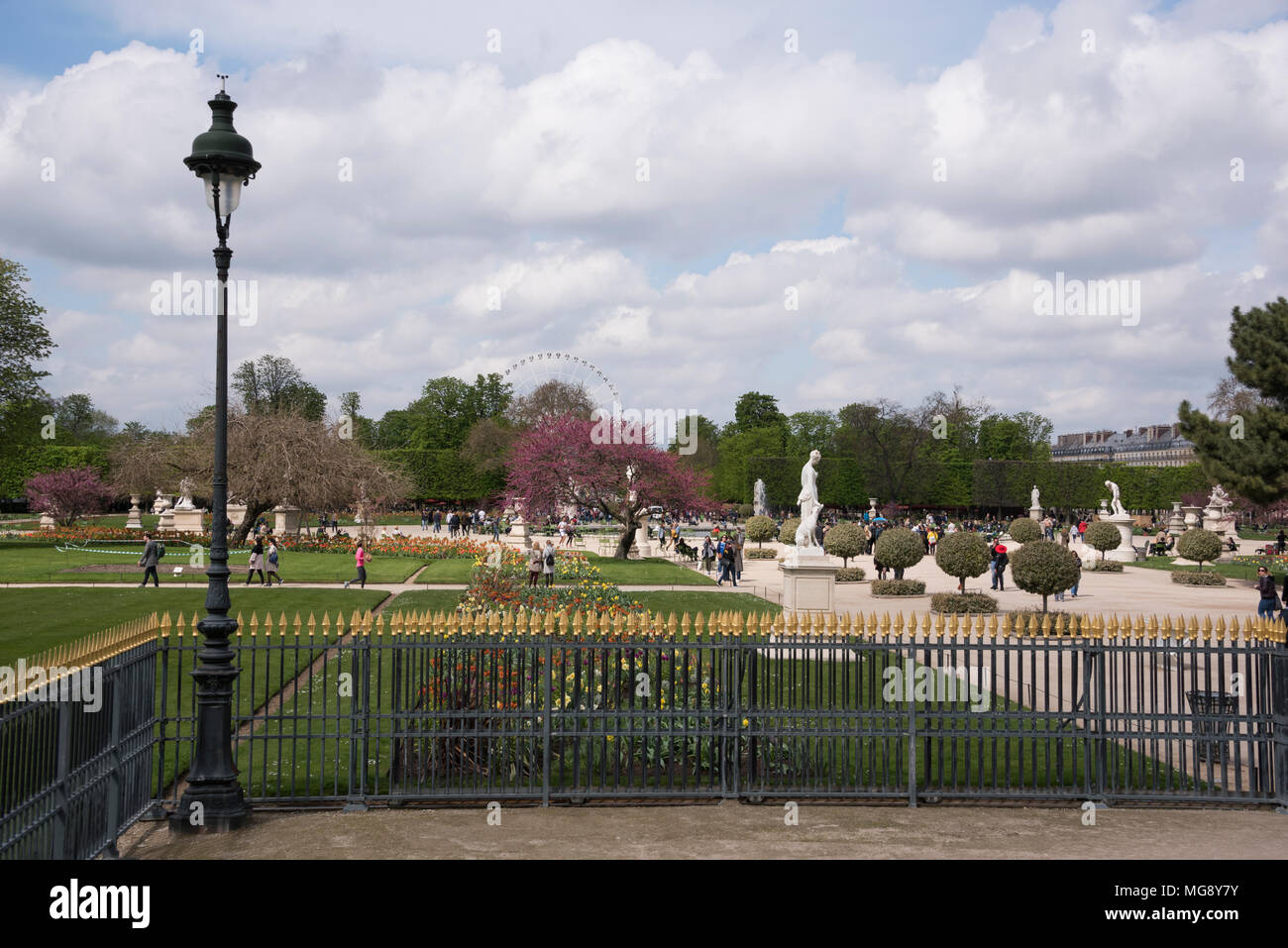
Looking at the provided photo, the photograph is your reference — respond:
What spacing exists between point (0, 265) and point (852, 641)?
152ft

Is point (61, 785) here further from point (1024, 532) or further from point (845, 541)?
point (1024, 532)

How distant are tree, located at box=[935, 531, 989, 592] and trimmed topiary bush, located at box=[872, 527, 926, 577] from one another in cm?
232

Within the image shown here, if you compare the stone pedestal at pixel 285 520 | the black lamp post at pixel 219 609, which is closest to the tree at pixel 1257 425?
the black lamp post at pixel 219 609

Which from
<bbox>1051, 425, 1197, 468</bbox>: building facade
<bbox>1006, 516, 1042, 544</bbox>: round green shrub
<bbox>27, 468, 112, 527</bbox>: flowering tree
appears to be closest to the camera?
<bbox>1006, 516, 1042, 544</bbox>: round green shrub

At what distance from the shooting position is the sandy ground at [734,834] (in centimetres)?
718

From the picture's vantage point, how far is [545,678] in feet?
26.8

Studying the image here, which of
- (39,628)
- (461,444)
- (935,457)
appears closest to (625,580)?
(39,628)

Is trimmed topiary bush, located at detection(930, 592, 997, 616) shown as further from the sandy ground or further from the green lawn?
the sandy ground

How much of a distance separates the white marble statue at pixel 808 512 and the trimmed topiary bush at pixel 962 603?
15.2 ft

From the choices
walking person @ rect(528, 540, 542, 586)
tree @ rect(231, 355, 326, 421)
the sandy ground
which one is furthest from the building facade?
the sandy ground

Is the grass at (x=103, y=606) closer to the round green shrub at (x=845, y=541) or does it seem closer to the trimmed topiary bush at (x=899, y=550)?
the trimmed topiary bush at (x=899, y=550)

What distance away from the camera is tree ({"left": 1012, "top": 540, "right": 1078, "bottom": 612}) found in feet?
71.1

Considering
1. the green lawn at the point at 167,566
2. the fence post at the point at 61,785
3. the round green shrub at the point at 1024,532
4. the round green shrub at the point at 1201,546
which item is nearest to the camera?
the fence post at the point at 61,785

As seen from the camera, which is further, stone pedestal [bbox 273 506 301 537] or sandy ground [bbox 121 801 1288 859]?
stone pedestal [bbox 273 506 301 537]
